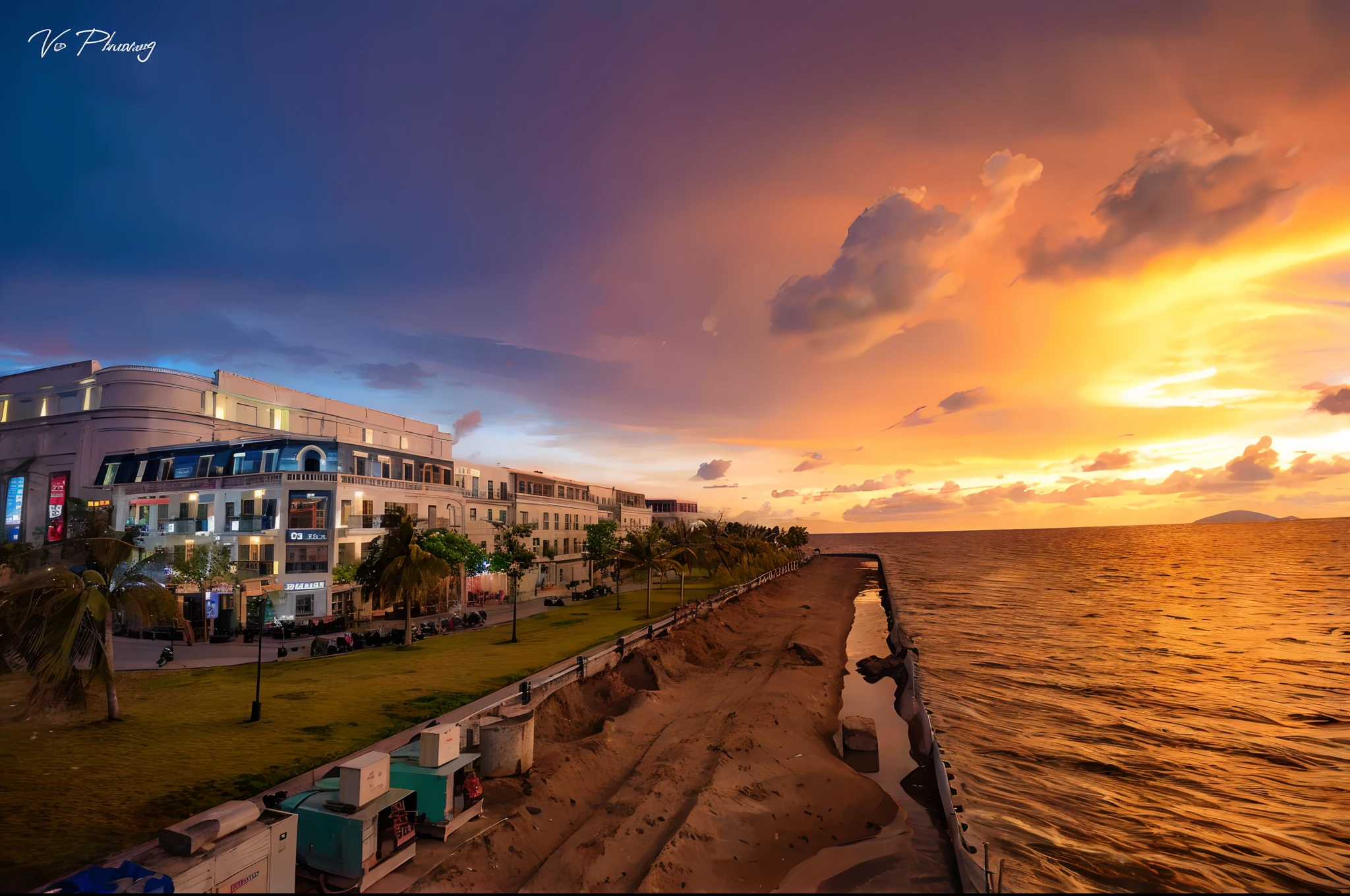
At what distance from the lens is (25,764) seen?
758 inches

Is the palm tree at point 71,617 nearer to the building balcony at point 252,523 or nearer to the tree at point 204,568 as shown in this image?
the tree at point 204,568

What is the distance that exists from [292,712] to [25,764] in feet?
25.4

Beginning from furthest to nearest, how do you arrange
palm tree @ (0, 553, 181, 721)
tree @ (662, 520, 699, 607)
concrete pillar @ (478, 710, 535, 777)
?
1. tree @ (662, 520, 699, 607)
2. concrete pillar @ (478, 710, 535, 777)
3. palm tree @ (0, 553, 181, 721)

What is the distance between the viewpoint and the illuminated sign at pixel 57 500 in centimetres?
7362

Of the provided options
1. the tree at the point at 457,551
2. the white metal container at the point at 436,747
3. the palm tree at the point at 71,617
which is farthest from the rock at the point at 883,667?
the palm tree at the point at 71,617

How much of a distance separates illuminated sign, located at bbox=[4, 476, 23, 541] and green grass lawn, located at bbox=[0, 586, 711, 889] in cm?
6815

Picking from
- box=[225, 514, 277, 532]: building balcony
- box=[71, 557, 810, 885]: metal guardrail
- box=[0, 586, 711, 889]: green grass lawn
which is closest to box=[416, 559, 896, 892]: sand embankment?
box=[71, 557, 810, 885]: metal guardrail

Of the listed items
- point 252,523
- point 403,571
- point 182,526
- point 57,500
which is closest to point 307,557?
point 252,523

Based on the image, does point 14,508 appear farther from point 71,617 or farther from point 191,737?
point 191,737

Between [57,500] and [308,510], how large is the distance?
4996cm

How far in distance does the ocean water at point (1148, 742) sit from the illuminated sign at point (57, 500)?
307 feet

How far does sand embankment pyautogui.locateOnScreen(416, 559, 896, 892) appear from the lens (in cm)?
1709

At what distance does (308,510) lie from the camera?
170 ft

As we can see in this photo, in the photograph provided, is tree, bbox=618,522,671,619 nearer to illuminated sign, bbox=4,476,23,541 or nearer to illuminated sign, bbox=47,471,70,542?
illuminated sign, bbox=47,471,70,542
